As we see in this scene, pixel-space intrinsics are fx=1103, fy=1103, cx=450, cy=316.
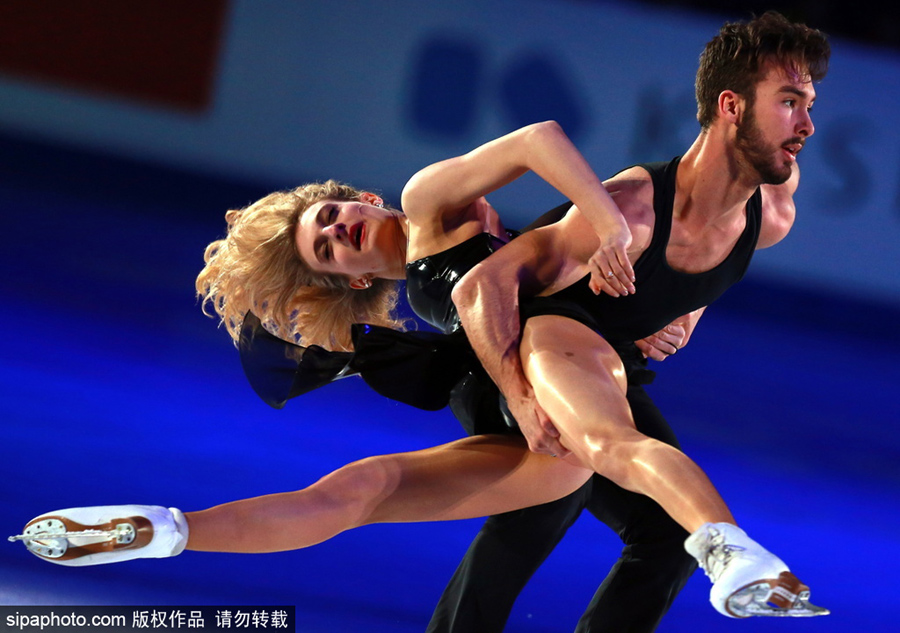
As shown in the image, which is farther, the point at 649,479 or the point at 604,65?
the point at 604,65

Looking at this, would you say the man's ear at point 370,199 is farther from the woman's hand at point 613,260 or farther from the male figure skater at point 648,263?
the woman's hand at point 613,260

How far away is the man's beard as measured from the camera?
259cm

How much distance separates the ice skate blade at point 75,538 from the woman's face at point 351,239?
4.03 feet

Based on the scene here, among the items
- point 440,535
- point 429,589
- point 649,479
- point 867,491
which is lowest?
point 649,479

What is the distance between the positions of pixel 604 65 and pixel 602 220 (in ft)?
19.1

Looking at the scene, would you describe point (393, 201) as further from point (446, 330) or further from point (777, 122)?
point (777, 122)

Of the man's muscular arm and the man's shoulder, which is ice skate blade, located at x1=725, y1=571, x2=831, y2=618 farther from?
the man's shoulder

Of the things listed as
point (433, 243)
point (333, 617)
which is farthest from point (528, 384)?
point (333, 617)

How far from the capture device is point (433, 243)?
10.2ft

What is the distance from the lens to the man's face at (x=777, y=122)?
2584mm

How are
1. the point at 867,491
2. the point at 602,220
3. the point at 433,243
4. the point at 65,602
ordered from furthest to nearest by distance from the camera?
the point at 867,491, the point at 433,243, the point at 65,602, the point at 602,220

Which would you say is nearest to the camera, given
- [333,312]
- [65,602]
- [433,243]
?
[65,602]

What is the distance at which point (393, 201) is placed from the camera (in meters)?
7.81

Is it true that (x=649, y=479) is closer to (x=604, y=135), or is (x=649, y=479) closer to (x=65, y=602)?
(x=65, y=602)
